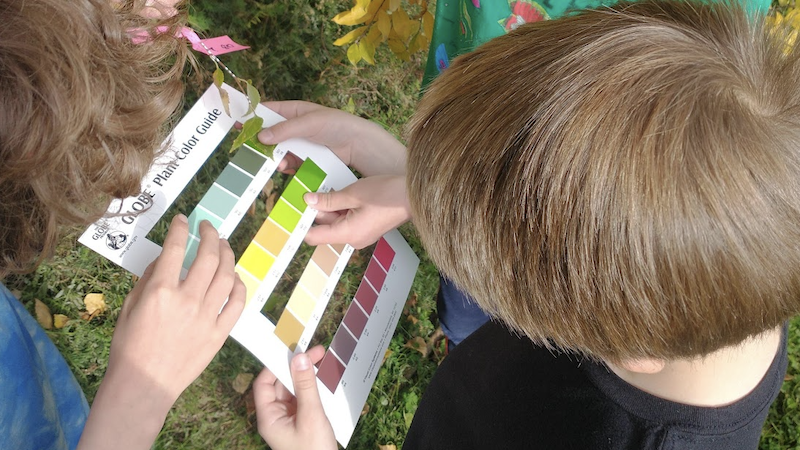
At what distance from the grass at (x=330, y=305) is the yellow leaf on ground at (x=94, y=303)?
19 millimetres

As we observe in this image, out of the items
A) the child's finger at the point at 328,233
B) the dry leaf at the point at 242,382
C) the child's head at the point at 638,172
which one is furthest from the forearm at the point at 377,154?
the dry leaf at the point at 242,382

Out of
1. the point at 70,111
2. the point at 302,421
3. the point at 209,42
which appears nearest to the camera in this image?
the point at 70,111

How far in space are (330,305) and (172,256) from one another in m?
0.99

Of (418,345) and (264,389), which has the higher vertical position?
(264,389)

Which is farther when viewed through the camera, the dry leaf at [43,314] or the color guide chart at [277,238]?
the dry leaf at [43,314]

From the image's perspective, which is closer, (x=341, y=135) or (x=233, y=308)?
(x=233, y=308)

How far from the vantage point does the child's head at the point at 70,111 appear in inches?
29.0

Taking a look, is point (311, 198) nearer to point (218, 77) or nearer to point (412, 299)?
point (218, 77)

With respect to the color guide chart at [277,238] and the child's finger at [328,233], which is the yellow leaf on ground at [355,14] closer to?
the color guide chart at [277,238]

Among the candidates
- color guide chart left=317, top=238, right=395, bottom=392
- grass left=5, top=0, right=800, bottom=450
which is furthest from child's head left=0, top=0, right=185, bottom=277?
grass left=5, top=0, right=800, bottom=450

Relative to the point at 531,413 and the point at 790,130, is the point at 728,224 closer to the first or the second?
the point at 790,130

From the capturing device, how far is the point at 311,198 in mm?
1281

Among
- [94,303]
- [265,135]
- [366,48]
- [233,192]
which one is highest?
[366,48]

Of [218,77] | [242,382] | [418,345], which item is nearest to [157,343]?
[218,77]
